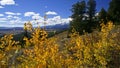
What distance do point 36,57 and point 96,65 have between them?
8.25 m

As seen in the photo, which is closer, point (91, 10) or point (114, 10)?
point (114, 10)

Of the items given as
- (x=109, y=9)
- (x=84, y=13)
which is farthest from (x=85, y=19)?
(x=109, y=9)

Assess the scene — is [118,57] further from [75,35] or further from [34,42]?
[34,42]

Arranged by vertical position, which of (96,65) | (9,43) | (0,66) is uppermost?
(9,43)

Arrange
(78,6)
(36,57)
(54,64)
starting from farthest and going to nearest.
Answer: (78,6)
(54,64)
(36,57)

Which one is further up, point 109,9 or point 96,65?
point 109,9

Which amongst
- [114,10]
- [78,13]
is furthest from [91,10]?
[114,10]

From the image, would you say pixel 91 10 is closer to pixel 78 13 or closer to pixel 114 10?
pixel 78 13

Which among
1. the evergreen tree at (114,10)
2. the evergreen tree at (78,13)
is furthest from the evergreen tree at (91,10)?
the evergreen tree at (114,10)

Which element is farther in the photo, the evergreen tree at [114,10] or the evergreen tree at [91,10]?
the evergreen tree at [91,10]

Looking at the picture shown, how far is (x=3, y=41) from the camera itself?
33.8 feet

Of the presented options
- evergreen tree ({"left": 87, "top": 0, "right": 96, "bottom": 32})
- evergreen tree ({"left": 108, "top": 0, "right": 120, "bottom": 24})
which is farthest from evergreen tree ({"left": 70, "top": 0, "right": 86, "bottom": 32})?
evergreen tree ({"left": 108, "top": 0, "right": 120, "bottom": 24})

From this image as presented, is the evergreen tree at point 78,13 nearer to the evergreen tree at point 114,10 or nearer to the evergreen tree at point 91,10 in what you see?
the evergreen tree at point 91,10

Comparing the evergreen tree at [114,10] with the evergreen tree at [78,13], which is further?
the evergreen tree at [78,13]
